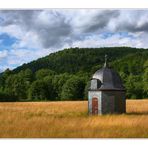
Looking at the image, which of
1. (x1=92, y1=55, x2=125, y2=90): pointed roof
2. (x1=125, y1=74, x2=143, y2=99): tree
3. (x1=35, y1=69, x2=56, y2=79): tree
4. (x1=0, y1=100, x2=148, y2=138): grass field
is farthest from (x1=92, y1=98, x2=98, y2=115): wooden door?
(x1=35, y1=69, x2=56, y2=79): tree

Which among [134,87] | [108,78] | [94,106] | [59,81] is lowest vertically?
[94,106]

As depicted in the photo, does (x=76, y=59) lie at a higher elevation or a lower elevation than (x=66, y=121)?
higher

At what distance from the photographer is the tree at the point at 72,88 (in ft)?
65.2

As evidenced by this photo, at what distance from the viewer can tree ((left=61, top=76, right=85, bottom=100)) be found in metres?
19.9

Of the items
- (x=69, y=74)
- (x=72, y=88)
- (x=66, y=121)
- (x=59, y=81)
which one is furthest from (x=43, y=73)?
(x=66, y=121)

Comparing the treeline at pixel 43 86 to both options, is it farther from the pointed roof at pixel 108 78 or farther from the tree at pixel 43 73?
the pointed roof at pixel 108 78

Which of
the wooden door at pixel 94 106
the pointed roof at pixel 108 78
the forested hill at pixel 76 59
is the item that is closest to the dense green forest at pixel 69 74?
the forested hill at pixel 76 59

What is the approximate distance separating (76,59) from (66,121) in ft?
5.03

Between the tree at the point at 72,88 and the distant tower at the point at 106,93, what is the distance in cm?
34

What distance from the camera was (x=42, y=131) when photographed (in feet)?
62.1

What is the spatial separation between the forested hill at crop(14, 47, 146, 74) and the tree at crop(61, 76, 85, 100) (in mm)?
206

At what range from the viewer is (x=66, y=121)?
19.3m

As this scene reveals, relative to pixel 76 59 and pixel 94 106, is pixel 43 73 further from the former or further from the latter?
pixel 94 106
